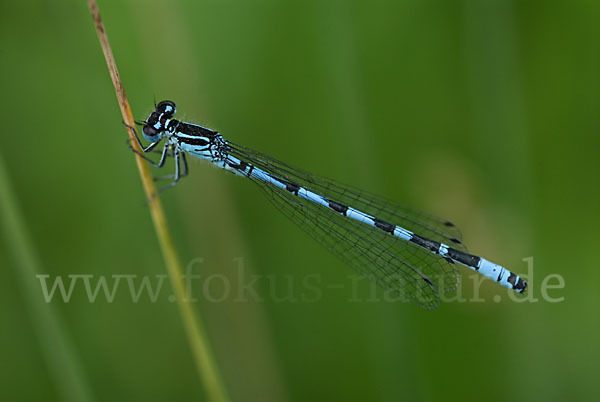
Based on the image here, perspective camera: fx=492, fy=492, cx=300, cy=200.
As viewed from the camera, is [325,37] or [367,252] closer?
[325,37]

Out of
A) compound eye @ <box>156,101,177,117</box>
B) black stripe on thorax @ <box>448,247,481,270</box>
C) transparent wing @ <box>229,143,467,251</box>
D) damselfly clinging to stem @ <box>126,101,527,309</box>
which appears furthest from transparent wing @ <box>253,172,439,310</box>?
compound eye @ <box>156,101,177,117</box>

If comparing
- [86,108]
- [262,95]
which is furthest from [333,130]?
[86,108]

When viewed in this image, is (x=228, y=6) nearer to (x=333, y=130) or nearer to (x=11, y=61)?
(x=333, y=130)

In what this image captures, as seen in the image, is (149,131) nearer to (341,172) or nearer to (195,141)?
(195,141)

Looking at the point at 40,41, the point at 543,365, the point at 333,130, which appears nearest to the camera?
the point at 543,365

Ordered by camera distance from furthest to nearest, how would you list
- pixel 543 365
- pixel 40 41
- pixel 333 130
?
pixel 333 130 < pixel 40 41 < pixel 543 365

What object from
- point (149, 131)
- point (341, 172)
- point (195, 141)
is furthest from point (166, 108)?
point (341, 172)

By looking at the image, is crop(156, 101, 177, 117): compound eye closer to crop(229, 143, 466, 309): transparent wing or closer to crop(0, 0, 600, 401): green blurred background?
crop(0, 0, 600, 401): green blurred background

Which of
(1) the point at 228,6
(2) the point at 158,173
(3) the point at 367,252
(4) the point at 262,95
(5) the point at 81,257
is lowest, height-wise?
(5) the point at 81,257
